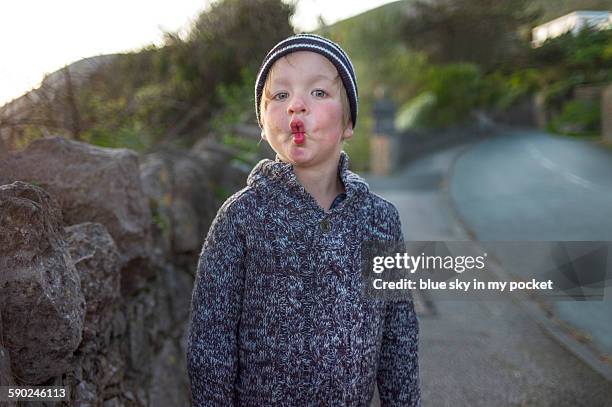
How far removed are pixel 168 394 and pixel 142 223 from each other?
0.81m

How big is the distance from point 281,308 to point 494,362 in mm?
1756

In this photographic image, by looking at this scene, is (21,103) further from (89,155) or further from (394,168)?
(394,168)

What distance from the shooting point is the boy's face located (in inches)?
57.4

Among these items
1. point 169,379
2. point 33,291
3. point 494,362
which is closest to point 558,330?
point 494,362

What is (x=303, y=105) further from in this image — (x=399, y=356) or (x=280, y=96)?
(x=399, y=356)

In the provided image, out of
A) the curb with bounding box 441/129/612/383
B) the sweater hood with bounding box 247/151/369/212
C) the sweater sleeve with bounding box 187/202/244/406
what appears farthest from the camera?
the curb with bounding box 441/129/612/383

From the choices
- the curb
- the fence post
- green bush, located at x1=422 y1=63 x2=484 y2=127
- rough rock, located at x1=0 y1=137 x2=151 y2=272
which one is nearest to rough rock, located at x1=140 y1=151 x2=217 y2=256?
rough rock, located at x1=0 y1=137 x2=151 y2=272

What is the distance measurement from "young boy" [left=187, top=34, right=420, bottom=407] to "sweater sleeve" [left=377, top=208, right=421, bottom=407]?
0.09 metres

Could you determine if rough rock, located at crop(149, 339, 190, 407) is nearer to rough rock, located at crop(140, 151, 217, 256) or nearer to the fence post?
rough rock, located at crop(140, 151, 217, 256)

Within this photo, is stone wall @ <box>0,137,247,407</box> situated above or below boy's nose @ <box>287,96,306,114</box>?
below

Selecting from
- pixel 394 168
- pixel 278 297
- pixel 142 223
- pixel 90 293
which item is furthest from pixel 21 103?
pixel 394 168

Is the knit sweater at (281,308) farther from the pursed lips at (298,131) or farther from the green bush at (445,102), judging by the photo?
the green bush at (445,102)

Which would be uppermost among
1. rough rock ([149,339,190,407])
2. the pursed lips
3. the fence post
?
the fence post

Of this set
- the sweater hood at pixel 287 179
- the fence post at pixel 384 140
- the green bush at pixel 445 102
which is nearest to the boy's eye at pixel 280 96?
the sweater hood at pixel 287 179
